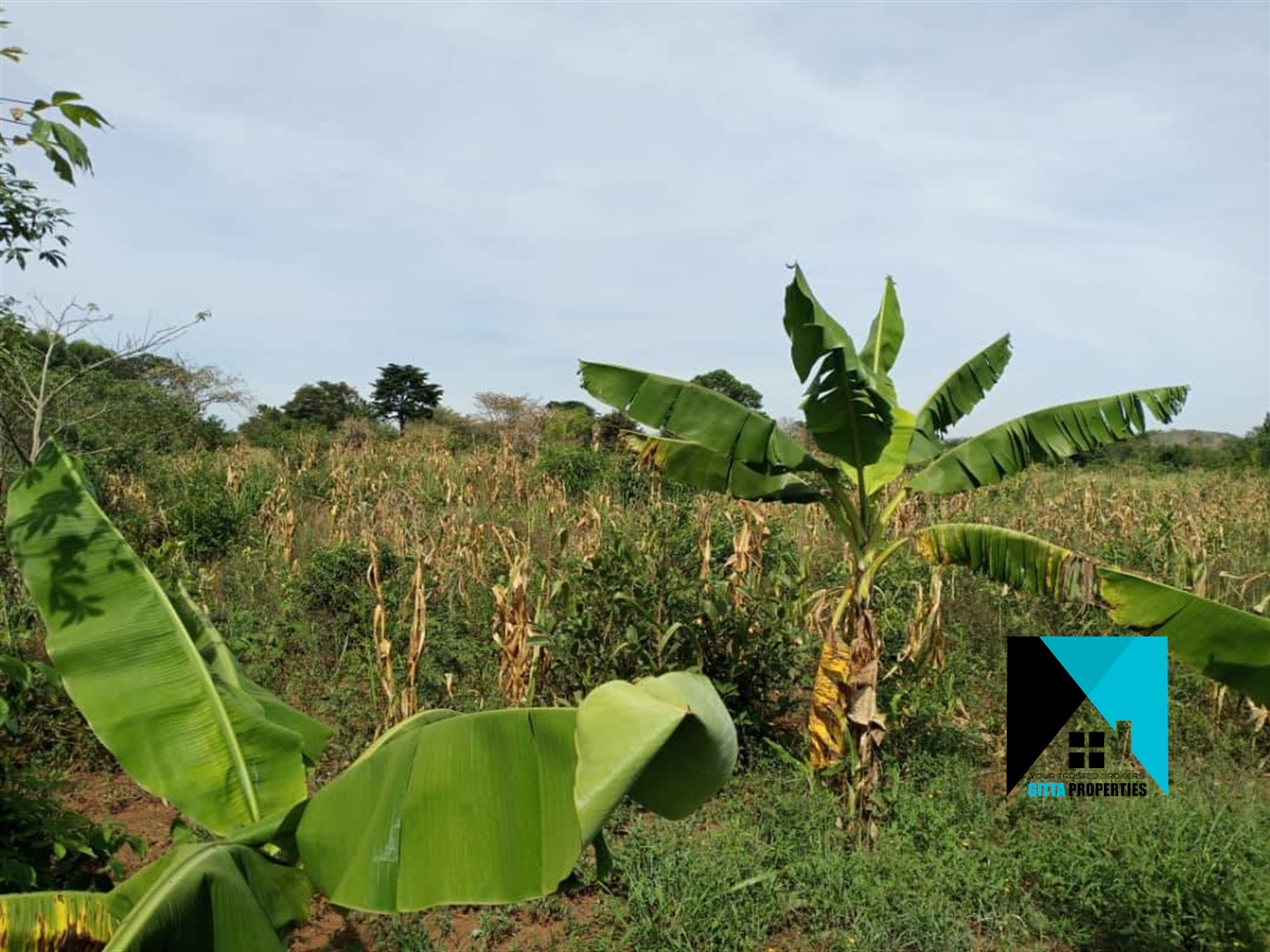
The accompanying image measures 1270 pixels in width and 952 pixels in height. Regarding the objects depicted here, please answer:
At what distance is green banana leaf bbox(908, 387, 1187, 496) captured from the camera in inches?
181

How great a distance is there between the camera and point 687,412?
4457 mm

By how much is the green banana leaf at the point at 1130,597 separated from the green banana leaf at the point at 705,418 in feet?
3.03

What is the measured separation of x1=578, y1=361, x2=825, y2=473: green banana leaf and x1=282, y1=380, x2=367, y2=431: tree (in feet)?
91.1

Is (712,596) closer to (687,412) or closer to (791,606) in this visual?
(791,606)

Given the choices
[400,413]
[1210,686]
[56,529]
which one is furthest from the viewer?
[400,413]

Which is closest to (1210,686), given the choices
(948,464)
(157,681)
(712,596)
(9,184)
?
(948,464)

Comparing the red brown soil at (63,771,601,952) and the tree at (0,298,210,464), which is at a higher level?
the tree at (0,298,210,464)

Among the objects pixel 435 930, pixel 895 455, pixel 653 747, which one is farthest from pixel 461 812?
pixel 895 455

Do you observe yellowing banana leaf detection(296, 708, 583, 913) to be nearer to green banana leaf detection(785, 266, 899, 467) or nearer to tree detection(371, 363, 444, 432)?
green banana leaf detection(785, 266, 899, 467)

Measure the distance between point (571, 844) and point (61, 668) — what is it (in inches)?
53.8

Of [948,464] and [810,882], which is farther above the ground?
[948,464]

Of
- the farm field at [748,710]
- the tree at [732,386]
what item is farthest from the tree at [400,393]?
the farm field at [748,710]
